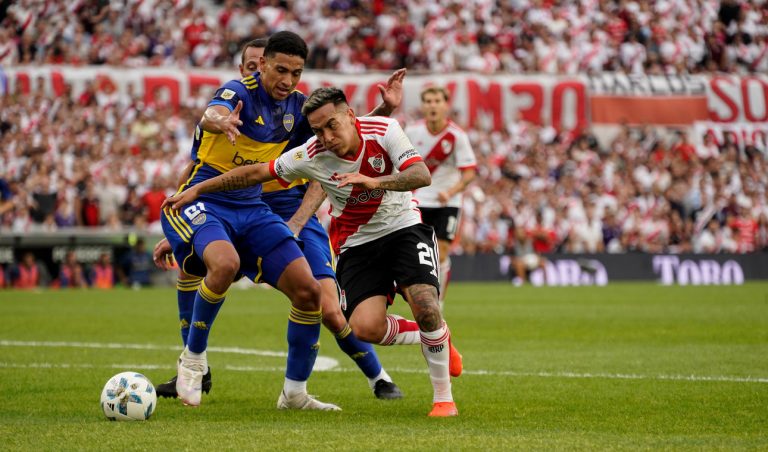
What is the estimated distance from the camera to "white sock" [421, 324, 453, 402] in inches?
294

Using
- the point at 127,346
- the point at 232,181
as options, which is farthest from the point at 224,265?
the point at 127,346

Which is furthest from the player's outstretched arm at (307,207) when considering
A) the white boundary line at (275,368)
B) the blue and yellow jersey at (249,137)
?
the white boundary line at (275,368)

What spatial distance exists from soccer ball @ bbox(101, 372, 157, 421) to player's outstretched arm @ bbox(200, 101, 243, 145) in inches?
64.3

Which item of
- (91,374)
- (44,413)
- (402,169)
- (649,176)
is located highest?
(402,169)

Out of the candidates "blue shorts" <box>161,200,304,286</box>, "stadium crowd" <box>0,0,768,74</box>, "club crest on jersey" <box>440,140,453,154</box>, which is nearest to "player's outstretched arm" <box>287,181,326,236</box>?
"blue shorts" <box>161,200,304,286</box>

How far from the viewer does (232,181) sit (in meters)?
7.84

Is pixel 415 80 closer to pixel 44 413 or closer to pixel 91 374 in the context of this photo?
pixel 91 374

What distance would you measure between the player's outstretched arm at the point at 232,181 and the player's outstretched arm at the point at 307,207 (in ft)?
2.20

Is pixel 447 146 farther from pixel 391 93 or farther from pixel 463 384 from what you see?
pixel 391 93

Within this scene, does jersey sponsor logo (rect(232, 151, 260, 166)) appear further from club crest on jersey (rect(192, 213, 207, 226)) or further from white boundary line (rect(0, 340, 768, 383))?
white boundary line (rect(0, 340, 768, 383))

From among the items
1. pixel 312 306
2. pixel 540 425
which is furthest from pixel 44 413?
pixel 540 425

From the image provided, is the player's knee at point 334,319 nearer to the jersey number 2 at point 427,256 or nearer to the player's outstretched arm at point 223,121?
the jersey number 2 at point 427,256

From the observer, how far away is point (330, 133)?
739 cm

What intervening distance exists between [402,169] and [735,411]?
2.54m
